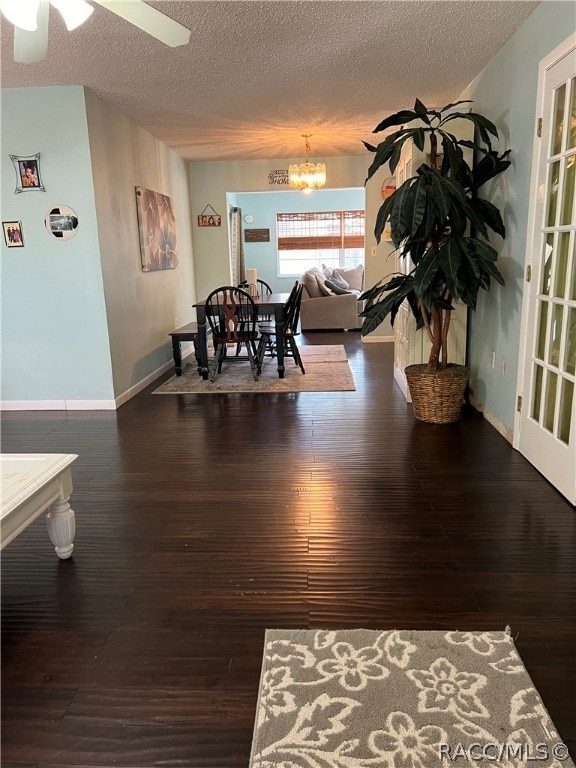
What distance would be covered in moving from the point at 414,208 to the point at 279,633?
2.50 m

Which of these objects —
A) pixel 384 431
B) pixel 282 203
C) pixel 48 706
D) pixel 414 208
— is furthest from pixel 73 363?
pixel 282 203

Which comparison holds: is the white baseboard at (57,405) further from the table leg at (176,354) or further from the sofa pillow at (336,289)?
the sofa pillow at (336,289)

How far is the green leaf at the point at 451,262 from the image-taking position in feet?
10.5

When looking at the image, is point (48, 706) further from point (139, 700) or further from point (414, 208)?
point (414, 208)

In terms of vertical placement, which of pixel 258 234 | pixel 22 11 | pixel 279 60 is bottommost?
pixel 258 234

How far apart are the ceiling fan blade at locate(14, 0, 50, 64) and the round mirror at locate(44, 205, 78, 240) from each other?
208cm

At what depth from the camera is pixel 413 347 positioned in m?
4.30

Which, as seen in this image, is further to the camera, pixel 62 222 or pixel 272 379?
pixel 272 379

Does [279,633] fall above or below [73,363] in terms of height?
below

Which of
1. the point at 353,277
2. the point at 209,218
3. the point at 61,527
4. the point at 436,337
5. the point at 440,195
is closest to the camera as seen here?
the point at 61,527

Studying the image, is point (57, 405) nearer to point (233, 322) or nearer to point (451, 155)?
point (233, 322)

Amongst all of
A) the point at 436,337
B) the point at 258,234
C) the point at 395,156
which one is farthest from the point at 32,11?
the point at 258,234

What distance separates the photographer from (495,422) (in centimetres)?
362

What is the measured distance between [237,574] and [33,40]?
2160mm
